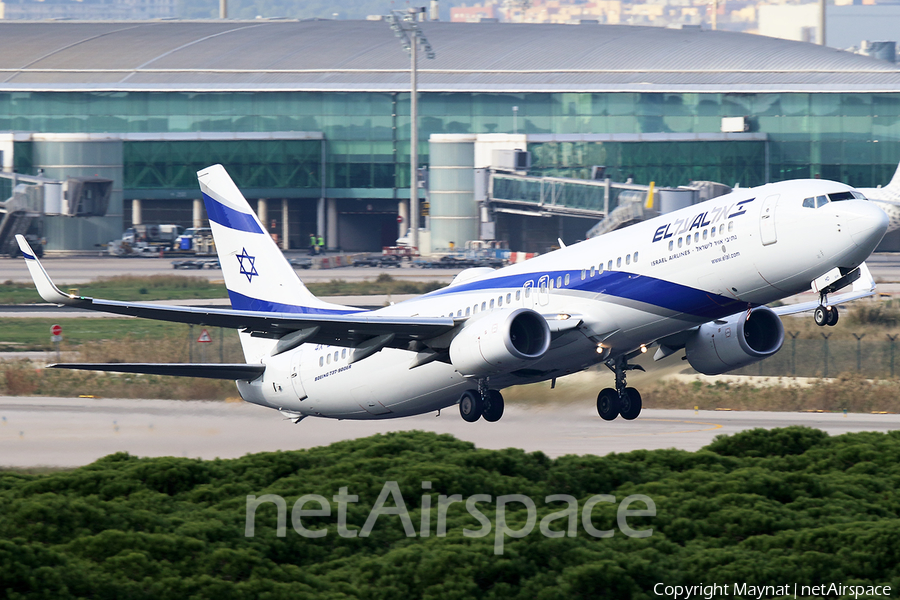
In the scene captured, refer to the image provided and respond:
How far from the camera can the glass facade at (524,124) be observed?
118 meters

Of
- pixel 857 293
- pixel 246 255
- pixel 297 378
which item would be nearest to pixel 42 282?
pixel 297 378

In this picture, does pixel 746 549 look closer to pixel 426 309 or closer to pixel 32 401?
pixel 426 309

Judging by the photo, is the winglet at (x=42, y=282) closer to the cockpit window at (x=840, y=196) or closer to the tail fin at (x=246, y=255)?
the tail fin at (x=246, y=255)

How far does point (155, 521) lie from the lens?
19188 millimetres

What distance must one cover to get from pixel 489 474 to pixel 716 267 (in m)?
11.7

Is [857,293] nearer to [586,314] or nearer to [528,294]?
[586,314]

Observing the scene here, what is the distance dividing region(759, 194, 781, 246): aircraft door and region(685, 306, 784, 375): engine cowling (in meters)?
5.21

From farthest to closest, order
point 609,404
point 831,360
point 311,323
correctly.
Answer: point 831,360, point 609,404, point 311,323

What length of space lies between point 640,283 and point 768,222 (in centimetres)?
393

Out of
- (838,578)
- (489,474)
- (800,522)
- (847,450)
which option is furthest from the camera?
(847,450)

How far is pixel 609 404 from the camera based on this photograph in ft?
123

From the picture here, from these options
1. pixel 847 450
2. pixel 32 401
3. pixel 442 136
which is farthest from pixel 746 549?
pixel 442 136

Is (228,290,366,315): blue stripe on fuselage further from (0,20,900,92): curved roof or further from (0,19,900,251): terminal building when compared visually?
(0,20,900,92): curved roof

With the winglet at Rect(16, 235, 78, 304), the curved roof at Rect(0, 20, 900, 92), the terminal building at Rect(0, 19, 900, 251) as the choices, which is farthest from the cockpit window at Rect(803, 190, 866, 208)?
the curved roof at Rect(0, 20, 900, 92)
